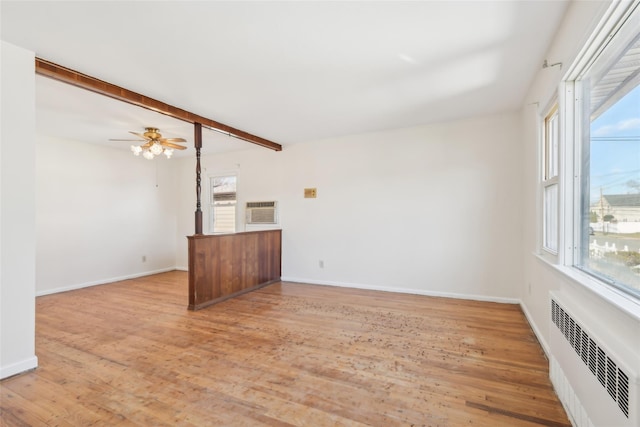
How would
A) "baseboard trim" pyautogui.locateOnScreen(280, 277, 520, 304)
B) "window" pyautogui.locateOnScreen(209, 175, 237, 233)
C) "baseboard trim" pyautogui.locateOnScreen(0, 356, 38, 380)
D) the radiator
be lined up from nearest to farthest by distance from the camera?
1. the radiator
2. "baseboard trim" pyautogui.locateOnScreen(0, 356, 38, 380)
3. "baseboard trim" pyautogui.locateOnScreen(280, 277, 520, 304)
4. "window" pyautogui.locateOnScreen(209, 175, 237, 233)

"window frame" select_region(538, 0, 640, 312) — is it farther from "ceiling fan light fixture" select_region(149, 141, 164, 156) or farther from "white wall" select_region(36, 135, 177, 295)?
"white wall" select_region(36, 135, 177, 295)

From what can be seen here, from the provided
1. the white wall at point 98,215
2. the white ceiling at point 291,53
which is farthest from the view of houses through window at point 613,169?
the white wall at point 98,215

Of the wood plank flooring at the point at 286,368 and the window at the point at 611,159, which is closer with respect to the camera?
the window at the point at 611,159

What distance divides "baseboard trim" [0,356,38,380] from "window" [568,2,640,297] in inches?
149

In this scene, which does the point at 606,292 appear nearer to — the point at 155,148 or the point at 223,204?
the point at 155,148

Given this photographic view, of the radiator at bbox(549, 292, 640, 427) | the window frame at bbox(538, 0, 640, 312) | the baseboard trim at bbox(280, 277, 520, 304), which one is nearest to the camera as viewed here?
the radiator at bbox(549, 292, 640, 427)

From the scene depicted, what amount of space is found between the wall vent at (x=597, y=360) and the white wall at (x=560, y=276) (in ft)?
0.15

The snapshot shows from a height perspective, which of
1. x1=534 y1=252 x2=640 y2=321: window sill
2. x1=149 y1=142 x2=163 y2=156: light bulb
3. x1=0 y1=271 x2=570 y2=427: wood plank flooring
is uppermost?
x1=149 y1=142 x2=163 y2=156: light bulb

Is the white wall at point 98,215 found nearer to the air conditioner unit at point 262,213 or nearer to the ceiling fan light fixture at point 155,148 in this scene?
the ceiling fan light fixture at point 155,148

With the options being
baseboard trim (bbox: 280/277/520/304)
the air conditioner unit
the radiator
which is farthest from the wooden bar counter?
the radiator

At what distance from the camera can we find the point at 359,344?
2730mm

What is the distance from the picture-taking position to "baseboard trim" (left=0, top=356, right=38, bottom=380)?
7.13ft

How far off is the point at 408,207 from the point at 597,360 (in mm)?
3308

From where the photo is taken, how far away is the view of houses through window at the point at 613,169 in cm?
132
